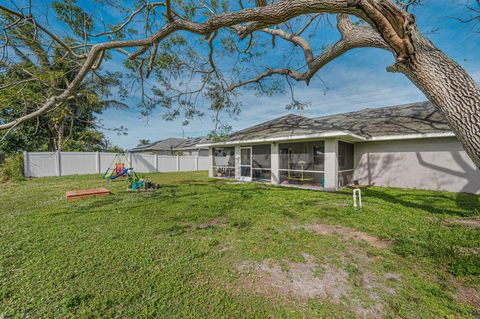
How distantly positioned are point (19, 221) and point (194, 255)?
4686 millimetres

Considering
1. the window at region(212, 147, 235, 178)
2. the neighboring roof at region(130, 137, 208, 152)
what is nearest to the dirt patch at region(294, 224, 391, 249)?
the window at region(212, 147, 235, 178)

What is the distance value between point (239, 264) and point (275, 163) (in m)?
7.57

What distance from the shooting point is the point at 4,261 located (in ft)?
9.00

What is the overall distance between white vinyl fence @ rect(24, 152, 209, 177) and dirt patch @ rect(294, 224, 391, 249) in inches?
621

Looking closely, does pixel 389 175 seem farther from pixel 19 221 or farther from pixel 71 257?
pixel 19 221

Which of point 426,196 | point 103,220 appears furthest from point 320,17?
point 103,220

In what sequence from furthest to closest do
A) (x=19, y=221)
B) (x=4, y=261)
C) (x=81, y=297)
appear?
(x=19, y=221), (x=4, y=261), (x=81, y=297)

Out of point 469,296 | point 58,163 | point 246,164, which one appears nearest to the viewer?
point 469,296

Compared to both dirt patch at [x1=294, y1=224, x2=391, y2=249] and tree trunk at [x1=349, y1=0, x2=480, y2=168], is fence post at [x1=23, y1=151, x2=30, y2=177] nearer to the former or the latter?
dirt patch at [x1=294, y1=224, x2=391, y2=249]

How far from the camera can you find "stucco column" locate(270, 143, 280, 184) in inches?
387

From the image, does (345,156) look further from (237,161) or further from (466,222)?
(237,161)

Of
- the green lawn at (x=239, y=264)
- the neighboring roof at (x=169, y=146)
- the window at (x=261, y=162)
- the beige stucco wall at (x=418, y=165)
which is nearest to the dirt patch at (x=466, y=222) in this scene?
the green lawn at (x=239, y=264)

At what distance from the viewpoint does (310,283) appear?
230 cm

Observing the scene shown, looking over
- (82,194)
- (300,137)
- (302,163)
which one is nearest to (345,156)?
(302,163)
